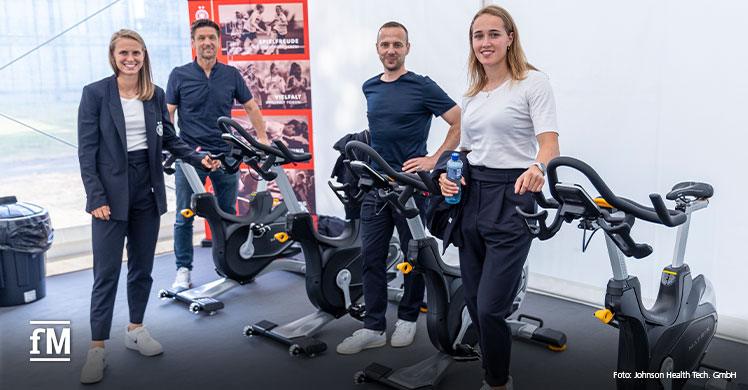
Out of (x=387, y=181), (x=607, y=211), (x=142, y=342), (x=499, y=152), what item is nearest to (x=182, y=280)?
(x=142, y=342)

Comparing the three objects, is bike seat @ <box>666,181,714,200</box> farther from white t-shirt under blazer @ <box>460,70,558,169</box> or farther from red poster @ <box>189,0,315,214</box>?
red poster @ <box>189,0,315,214</box>

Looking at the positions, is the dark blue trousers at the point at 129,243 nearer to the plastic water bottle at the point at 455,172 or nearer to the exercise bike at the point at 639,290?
the plastic water bottle at the point at 455,172

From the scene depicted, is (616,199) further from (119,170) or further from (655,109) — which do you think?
(119,170)

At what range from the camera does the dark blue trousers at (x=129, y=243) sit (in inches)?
137

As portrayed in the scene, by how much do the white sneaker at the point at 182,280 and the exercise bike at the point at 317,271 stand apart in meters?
0.99

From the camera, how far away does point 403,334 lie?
3.90 m

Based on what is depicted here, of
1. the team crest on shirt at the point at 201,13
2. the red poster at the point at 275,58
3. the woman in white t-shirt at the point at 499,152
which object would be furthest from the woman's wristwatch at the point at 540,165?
the team crest on shirt at the point at 201,13

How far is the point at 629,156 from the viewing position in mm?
4215

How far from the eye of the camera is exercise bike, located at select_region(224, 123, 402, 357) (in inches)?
156

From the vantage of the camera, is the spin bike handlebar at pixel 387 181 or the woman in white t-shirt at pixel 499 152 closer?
the woman in white t-shirt at pixel 499 152

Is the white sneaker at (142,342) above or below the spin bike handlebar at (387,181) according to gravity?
below

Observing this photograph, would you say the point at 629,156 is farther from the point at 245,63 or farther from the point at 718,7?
the point at 245,63

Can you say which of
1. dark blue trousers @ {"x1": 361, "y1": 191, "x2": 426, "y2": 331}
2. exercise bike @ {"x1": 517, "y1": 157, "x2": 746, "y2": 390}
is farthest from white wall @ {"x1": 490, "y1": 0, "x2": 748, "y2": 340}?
dark blue trousers @ {"x1": 361, "y1": 191, "x2": 426, "y2": 331}

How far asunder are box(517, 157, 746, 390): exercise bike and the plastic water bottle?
29 cm
